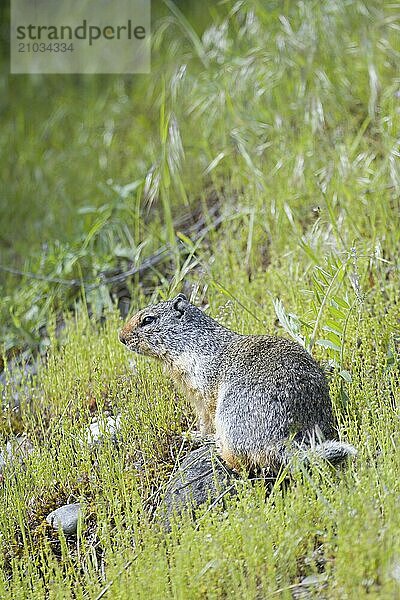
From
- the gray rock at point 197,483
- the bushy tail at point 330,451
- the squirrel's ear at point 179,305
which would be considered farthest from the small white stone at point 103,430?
the bushy tail at point 330,451

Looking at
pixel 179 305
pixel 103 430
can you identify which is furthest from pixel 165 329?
pixel 103 430

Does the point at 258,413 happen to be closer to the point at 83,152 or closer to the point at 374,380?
the point at 374,380

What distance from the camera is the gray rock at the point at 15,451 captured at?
4.52m

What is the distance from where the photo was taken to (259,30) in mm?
7156

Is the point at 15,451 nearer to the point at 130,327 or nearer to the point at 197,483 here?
the point at 130,327

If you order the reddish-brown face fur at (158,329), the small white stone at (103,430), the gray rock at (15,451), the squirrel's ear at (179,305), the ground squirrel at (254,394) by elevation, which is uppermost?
the squirrel's ear at (179,305)

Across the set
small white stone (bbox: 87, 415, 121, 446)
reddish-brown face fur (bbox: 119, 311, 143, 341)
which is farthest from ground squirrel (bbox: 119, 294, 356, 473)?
small white stone (bbox: 87, 415, 121, 446)

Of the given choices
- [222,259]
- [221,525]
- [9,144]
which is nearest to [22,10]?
[9,144]

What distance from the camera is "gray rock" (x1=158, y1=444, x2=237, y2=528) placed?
149 inches

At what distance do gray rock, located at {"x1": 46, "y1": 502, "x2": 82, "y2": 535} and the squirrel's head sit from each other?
86cm

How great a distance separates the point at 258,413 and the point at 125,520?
2.36 feet

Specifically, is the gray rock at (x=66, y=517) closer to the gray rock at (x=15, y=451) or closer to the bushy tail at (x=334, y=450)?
the gray rock at (x=15, y=451)

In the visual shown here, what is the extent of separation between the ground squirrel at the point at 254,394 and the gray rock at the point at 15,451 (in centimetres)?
88

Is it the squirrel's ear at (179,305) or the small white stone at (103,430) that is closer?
the small white stone at (103,430)
